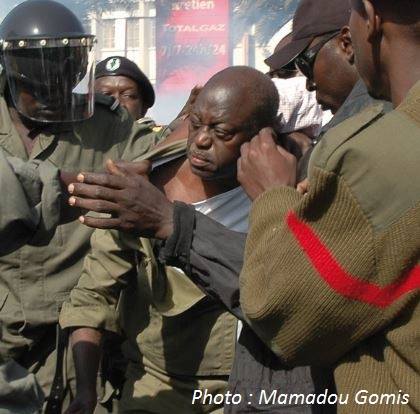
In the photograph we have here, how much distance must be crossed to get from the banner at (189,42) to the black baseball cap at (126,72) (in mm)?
10972

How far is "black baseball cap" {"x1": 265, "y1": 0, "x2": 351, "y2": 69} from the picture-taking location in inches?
130

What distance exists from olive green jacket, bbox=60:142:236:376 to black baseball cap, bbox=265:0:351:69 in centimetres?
47

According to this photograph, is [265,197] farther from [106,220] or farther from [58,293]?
[58,293]

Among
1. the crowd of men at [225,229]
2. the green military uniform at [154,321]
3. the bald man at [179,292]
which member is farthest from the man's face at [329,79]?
the green military uniform at [154,321]

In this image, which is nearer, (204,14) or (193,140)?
(193,140)

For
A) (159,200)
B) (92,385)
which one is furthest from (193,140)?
(92,385)

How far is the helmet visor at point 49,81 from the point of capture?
13.8 feet

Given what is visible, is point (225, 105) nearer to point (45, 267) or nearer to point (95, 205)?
point (95, 205)

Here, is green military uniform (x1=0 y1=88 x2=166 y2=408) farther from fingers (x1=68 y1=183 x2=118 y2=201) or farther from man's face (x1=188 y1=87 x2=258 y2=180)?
fingers (x1=68 y1=183 x2=118 y2=201)

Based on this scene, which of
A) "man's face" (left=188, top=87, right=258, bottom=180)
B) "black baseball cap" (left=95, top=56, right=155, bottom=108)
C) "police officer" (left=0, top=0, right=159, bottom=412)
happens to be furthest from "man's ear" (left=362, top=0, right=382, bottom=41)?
"black baseball cap" (left=95, top=56, right=155, bottom=108)

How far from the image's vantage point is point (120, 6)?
20.5 metres

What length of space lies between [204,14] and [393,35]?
56.2 feet

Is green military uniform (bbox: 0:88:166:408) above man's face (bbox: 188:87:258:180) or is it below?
below

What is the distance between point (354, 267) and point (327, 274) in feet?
0.17
